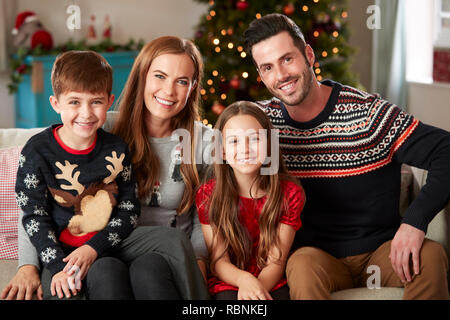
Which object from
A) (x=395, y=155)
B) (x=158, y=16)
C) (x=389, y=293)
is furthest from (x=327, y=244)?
(x=158, y=16)

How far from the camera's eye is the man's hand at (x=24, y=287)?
55.0 inches

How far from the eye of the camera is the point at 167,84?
66.4 inches

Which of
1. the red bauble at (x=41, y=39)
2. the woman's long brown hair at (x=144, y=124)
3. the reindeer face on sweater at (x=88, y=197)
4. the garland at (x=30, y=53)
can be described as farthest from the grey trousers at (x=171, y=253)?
the red bauble at (x=41, y=39)

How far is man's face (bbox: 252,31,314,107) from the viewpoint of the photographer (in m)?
1.71

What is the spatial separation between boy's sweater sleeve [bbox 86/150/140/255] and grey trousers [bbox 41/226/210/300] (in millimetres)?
29

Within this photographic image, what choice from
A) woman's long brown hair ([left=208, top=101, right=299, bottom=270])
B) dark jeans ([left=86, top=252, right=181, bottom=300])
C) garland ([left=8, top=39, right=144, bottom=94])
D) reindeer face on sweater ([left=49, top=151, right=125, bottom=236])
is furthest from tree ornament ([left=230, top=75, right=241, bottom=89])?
dark jeans ([left=86, top=252, right=181, bottom=300])

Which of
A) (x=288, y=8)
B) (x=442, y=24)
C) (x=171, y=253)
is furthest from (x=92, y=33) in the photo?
(x=171, y=253)

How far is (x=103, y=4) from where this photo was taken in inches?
201

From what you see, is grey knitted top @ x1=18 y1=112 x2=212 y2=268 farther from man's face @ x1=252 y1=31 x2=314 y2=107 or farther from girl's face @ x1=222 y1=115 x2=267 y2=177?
man's face @ x1=252 y1=31 x2=314 y2=107

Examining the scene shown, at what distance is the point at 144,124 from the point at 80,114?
0.30m

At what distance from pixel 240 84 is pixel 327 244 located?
224 centimetres

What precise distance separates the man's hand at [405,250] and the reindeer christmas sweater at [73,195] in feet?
2.57
